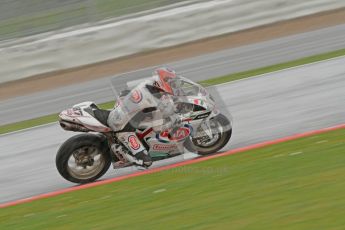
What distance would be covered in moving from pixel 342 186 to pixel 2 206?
4.56 meters

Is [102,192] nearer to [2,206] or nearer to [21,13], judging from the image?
[2,206]

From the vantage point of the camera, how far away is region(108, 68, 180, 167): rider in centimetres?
952

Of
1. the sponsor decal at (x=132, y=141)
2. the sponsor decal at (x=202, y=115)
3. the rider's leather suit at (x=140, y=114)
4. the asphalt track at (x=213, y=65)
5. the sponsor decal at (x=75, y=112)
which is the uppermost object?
the asphalt track at (x=213, y=65)

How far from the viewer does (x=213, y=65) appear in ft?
60.6

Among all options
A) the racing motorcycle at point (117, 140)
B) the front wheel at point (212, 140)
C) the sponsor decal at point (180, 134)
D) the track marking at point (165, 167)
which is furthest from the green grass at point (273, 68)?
the sponsor decal at point (180, 134)

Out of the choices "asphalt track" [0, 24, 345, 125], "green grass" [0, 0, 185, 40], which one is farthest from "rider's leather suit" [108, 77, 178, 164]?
"green grass" [0, 0, 185, 40]

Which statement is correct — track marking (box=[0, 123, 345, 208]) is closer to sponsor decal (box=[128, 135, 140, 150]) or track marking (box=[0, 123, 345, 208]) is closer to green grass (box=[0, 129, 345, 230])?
green grass (box=[0, 129, 345, 230])

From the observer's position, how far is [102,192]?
896cm

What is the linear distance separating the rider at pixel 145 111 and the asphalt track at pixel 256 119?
0.65m

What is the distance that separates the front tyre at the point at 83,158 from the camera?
9547mm

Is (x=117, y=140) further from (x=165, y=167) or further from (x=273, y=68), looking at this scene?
(x=273, y=68)

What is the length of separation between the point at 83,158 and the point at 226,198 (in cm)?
298

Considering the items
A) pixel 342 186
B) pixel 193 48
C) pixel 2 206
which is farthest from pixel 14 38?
pixel 342 186

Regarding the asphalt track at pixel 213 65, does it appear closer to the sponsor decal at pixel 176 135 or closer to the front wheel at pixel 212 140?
the front wheel at pixel 212 140
